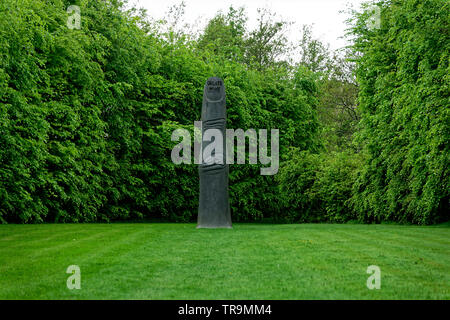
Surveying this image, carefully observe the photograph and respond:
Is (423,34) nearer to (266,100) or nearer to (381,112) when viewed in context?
(381,112)

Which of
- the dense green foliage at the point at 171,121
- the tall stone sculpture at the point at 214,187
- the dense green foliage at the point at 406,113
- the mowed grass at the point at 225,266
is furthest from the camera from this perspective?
the dense green foliage at the point at 171,121

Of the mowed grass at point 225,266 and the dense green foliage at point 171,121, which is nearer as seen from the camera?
the mowed grass at point 225,266

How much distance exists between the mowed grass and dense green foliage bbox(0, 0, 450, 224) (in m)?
5.99

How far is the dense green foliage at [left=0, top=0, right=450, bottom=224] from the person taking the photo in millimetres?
16484

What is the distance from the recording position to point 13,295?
6.02 metres

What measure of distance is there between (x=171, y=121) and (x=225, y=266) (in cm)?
1671

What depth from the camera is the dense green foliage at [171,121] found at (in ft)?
54.1

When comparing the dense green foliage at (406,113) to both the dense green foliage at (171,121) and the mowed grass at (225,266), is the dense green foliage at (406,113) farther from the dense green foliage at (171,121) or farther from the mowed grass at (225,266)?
the mowed grass at (225,266)

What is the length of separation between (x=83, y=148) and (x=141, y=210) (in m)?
5.83

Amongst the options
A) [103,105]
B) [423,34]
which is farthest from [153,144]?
[423,34]

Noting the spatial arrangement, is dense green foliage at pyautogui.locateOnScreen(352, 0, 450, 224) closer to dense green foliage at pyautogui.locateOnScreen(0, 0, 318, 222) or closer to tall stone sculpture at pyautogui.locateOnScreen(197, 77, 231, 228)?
tall stone sculpture at pyautogui.locateOnScreen(197, 77, 231, 228)

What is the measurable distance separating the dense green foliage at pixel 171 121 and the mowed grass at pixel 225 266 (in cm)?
599

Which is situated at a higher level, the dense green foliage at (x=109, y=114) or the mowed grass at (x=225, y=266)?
the dense green foliage at (x=109, y=114)

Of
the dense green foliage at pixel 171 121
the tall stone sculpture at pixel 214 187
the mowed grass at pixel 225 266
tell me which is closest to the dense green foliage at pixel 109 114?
the dense green foliage at pixel 171 121
